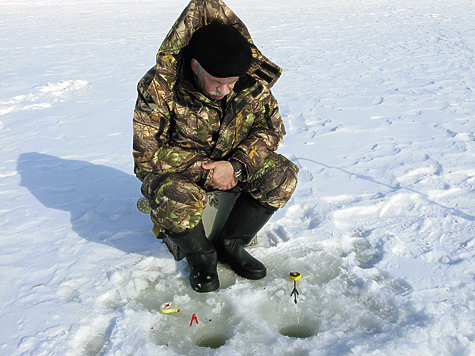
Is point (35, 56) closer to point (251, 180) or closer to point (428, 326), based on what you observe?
point (251, 180)

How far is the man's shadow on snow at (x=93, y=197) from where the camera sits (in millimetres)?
2643

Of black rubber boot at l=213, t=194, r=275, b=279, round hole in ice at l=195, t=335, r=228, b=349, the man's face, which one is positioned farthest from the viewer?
black rubber boot at l=213, t=194, r=275, b=279

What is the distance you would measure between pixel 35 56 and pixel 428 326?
29.4 feet

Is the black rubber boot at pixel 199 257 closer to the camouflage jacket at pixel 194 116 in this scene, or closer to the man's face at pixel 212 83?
the camouflage jacket at pixel 194 116

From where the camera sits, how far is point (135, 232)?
269cm

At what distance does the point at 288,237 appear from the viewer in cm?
257

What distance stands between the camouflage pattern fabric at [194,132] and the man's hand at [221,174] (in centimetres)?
4

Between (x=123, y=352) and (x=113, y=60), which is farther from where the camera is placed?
(x=113, y=60)

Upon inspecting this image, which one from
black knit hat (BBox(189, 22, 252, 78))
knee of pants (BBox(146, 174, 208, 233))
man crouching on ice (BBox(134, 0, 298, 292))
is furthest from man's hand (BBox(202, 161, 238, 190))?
black knit hat (BBox(189, 22, 252, 78))

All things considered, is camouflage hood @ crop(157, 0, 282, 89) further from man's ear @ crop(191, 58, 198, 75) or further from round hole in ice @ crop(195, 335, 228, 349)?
round hole in ice @ crop(195, 335, 228, 349)

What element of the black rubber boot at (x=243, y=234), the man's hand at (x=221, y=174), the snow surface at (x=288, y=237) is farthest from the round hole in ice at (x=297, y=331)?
the man's hand at (x=221, y=174)

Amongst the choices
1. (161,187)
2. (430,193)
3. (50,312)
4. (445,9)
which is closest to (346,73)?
(430,193)

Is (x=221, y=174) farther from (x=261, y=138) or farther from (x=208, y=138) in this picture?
(x=261, y=138)

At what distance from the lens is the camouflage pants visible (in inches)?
78.1
